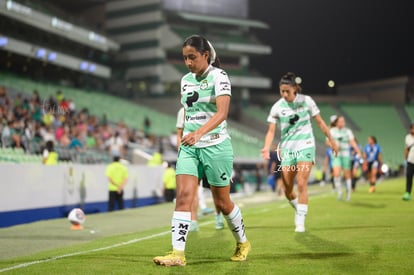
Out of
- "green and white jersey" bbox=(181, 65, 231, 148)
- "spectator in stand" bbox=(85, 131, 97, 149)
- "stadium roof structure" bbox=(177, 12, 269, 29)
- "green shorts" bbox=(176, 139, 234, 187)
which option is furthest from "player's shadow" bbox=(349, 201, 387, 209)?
"stadium roof structure" bbox=(177, 12, 269, 29)

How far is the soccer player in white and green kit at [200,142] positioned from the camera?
285 inches

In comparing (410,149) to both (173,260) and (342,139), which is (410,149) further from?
(173,260)

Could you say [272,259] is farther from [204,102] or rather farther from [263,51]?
[263,51]

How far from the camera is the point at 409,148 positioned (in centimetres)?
1867

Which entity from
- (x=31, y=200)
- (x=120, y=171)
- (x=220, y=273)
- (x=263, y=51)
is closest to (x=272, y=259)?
(x=220, y=273)

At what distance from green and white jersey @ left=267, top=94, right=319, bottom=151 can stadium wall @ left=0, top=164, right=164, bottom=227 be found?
7.78 metres

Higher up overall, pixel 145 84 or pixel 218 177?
pixel 145 84

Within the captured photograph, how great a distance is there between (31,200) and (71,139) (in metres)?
8.62

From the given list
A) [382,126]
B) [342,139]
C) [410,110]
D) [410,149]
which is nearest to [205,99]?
[410,149]

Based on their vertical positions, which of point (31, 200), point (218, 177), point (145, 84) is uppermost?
point (145, 84)

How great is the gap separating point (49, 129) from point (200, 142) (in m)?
19.9

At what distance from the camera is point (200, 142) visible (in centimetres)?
733

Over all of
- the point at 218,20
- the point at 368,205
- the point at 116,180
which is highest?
the point at 218,20

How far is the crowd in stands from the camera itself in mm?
23266
